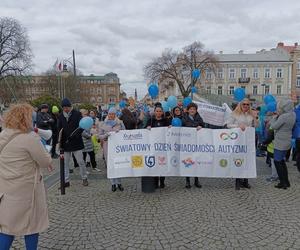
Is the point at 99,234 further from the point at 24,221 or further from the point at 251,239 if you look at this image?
the point at 251,239

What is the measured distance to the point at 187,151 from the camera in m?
5.54

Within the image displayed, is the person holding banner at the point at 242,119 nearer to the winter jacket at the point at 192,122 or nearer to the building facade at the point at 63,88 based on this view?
the winter jacket at the point at 192,122

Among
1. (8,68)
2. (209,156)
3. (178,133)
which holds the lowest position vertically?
(209,156)

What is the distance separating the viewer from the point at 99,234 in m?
3.74

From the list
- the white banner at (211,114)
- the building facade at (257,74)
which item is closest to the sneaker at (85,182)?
the white banner at (211,114)

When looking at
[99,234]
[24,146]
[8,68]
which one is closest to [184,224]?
[99,234]

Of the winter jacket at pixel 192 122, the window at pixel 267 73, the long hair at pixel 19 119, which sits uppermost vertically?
the window at pixel 267 73

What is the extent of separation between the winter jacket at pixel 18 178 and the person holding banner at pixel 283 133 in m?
4.73

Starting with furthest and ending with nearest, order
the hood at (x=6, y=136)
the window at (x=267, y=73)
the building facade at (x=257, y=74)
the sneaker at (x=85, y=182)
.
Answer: the window at (x=267, y=73), the building facade at (x=257, y=74), the sneaker at (x=85, y=182), the hood at (x=6, y=136)

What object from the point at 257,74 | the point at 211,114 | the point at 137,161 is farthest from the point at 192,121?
the point at 257,74

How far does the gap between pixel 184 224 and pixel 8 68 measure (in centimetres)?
4511

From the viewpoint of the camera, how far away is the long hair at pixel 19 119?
2.51 metres

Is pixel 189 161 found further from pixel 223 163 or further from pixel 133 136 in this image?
pixel 133 136

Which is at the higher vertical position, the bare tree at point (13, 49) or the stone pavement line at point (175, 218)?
the bare tree at point (13, 49)
